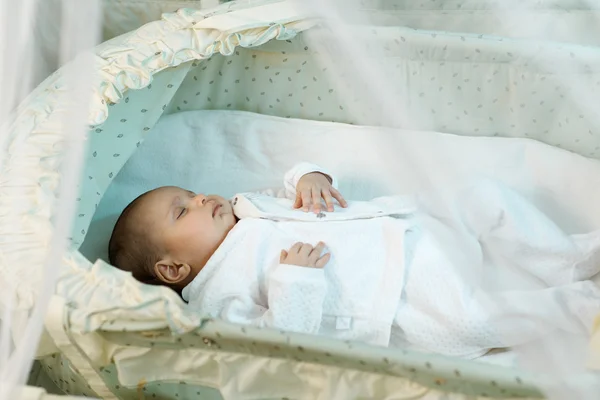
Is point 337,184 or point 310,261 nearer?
point 310,261

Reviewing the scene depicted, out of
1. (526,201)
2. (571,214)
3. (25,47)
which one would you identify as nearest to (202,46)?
(25,47)

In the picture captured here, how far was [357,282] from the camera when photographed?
4.53 feet

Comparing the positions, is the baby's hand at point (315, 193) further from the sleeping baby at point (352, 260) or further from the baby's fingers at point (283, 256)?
the baby's fingers at point (283, 256)

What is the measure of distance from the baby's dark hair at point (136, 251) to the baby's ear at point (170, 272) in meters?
0.02

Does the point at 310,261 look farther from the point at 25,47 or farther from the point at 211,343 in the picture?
the point at 25,47

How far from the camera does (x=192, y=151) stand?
1.83 metres

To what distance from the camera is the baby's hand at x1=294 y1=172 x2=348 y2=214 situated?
1.50 m

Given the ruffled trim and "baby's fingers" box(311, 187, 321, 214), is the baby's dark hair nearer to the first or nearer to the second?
the ruffled trim

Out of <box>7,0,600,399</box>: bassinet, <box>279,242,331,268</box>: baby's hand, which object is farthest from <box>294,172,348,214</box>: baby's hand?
<box>7,0,600,399</box>: bassinet

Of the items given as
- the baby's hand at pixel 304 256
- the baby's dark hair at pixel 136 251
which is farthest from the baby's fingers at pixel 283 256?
the baby's dark hair at pixel 136 251

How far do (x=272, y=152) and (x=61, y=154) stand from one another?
2.05ft

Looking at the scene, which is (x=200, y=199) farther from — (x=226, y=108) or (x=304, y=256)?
(x=226, y=108)

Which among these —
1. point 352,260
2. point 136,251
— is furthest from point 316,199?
point 136,251

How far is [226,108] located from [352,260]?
0.70 metres
